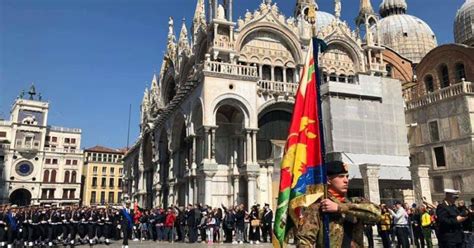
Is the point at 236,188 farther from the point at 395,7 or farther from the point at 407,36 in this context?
the point at 395,7

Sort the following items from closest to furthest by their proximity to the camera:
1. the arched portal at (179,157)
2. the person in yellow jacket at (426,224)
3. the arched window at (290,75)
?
the person in yellow jacket at (426,224)
the arched portal at (179,157)
the arched window at (290,75)

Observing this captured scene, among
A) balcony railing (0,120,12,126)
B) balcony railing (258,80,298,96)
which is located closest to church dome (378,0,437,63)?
→ balcony railing (258,80,298,96)

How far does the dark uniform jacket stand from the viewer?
7043 millimetres

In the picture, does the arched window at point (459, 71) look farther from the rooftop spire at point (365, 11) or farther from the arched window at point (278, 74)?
the arched window at point (278, 74)

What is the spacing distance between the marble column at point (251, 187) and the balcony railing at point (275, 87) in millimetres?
5775

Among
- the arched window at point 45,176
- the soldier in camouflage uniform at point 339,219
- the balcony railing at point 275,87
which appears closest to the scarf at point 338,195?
the soldier in camouflage uniform at point 339,219

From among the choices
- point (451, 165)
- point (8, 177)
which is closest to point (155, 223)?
point (451, 165)

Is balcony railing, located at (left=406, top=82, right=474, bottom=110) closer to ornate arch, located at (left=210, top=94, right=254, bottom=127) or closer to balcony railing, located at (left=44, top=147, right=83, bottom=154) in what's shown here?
ornate arch, located at (left=210, top=94, right=254, bottom=127)

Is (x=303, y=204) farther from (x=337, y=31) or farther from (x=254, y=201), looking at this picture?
(x=337, y=31)

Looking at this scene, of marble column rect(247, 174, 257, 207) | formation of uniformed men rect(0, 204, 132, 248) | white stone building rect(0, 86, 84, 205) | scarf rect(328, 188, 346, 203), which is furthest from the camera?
white stone building rect(0, 86, 84, 205)

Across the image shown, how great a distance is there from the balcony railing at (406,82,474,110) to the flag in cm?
2406

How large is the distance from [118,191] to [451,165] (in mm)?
61368

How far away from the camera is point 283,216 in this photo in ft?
13.2

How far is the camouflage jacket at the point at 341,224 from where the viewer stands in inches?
127
